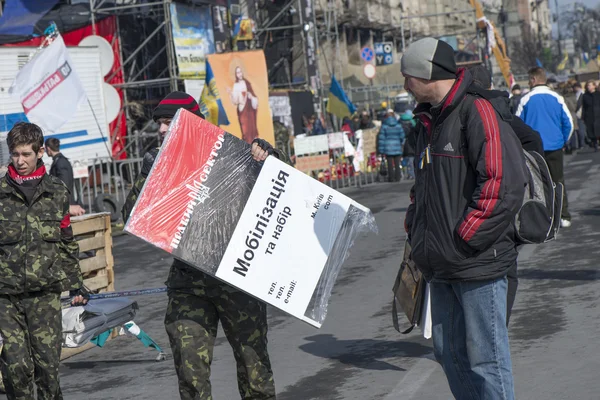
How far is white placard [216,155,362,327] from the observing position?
5383 mm

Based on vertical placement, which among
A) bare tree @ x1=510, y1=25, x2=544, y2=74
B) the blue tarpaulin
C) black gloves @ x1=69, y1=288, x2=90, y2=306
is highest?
the blue tarpaulin

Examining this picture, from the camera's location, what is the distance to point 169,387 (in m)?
7.45

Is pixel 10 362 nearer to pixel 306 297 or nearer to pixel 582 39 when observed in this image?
pixel 306 297

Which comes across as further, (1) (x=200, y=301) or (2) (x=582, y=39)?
(2) (x=582, y=39)

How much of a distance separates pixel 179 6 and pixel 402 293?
22.9 meters

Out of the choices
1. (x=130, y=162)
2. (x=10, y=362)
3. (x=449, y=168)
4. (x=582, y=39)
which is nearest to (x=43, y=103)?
(x=130, y=162)

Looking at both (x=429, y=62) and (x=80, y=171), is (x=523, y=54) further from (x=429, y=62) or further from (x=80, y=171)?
(x=429, y=62)

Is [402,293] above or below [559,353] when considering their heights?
above

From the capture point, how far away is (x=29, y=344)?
6113 millimetres

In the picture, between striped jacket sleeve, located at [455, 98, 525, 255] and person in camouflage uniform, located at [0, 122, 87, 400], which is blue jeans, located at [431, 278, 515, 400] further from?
person in camouflage uniform, located at [0, 122, 87, 400]

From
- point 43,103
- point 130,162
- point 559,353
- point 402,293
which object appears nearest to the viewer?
point 402,293

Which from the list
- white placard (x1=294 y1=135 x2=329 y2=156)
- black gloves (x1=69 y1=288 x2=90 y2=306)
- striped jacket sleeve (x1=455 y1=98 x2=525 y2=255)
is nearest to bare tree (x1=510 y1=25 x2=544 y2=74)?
white placard (x1=294 y1=135 x2=329 y2=156)

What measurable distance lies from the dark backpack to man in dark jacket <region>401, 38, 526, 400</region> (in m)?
0.03

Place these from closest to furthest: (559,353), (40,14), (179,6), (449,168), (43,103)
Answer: (449,168) < (559,353) < (43,103) < (40,14) < (179,6)
